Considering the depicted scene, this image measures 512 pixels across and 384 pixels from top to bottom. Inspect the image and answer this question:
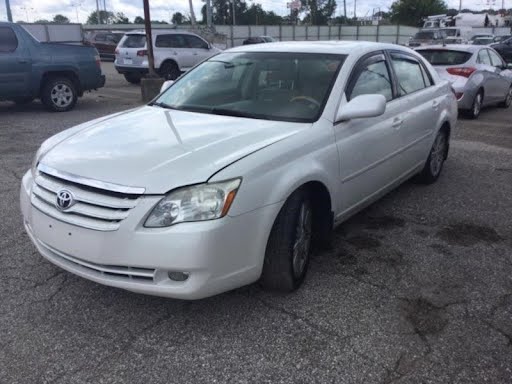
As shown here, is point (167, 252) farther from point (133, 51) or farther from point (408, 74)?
point (133, 51)

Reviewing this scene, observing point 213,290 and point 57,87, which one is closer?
point 213,290

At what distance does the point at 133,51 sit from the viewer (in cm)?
1517

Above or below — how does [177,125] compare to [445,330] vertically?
above

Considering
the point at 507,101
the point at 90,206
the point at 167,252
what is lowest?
the point at 507,101

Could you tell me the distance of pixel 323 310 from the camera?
9.98ft

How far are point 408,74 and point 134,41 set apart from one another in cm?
1227

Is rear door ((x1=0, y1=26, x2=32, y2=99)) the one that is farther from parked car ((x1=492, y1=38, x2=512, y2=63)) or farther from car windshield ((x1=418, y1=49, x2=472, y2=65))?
parked car ((x1=492, y1=38, x2=512, y2=63))

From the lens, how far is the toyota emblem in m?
2.72

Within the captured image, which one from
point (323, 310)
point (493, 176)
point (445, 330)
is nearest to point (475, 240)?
point (445, 330)

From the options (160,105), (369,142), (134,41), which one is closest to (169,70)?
(134,41)

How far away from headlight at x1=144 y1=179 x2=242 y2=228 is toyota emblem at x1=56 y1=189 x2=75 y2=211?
0.49 m

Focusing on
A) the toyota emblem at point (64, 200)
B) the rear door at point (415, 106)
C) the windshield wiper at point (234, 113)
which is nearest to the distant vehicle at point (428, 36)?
the rear door at point (415, 106)

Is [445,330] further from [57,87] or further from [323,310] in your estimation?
[57,87]

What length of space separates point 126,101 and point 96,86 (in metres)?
1.46
